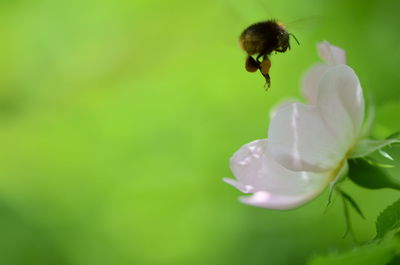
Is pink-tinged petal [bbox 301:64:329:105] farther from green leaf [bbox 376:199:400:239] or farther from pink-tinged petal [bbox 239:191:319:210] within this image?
green leaf [bbox 376:199:400:239]

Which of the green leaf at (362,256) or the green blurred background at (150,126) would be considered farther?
the green blurred background at (150,126)

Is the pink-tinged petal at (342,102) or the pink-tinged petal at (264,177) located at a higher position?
the pink-tinged petal at (342,102)

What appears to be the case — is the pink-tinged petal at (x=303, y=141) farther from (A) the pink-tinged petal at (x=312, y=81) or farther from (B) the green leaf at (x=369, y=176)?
(A) the pink-tinged petal at (x=312, y=81)

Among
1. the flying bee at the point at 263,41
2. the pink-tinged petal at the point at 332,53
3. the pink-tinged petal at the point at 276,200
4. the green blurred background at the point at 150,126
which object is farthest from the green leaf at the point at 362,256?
the green blurred background at the point at 150,126

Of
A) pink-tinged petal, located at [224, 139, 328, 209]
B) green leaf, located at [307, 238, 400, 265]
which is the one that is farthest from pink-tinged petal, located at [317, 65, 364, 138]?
green leaf, located at [307, 238, 400, 265]

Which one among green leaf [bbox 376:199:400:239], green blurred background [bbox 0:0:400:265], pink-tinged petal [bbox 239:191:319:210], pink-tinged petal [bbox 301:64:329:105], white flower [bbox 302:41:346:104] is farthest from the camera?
green blurred background [bbox 0:0:400:265]

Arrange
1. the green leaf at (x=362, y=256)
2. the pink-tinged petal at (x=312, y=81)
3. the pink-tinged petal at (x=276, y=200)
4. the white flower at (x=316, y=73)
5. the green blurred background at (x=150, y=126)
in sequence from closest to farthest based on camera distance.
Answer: the green leaf at (x=362, y=256)
the pink-tinged petal at (x=276, y=200)
the white flower at (x=316, y=73)
the pink-tinged petal at (x=312, y=81)
the green blurred background at (x=150, y=126)

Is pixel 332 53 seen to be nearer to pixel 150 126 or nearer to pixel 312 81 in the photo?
pixel 312 81
